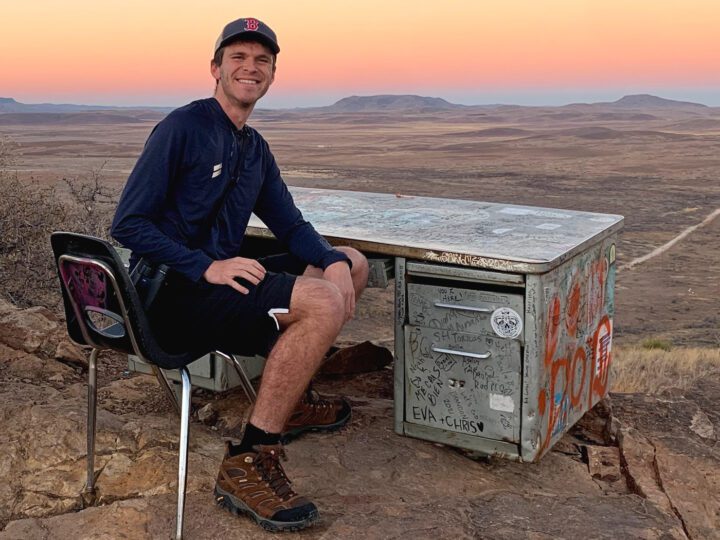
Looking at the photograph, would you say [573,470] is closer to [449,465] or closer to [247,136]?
[449,465]

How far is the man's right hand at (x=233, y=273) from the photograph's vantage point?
9.64 ft

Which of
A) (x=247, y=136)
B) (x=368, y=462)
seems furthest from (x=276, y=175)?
(x=368, y=462)

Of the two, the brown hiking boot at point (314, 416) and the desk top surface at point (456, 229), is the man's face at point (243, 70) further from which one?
the brown hiking boot at point (314, 416)

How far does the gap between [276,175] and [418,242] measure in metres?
0.67

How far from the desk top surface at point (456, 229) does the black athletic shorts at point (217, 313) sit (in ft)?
2.77

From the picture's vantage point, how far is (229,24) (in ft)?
10.5

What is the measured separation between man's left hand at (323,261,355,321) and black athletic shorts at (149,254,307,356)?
0.31 meters

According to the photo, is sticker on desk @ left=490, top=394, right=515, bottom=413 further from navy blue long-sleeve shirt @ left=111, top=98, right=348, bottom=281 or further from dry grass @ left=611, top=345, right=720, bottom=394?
dry grass @ left=611, top=345, right=720, bottom=394

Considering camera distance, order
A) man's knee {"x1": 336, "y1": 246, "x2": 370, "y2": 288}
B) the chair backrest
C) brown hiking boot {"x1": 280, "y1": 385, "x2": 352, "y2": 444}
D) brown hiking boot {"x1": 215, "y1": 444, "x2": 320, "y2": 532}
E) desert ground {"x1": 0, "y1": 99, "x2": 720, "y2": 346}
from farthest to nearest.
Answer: desert ground {"x1": 0, "y1": 99, "x2": 720, "y2": 346} < brown hiking boot {"x1": 280, "y1": 385, "x2": 352, "y2": 444} < man's knee {"x1": 336, "y1": 246, "x2": 370, "y2": 288} < brown hiking boot {"x1": 215, "y1": 444, "x2": 320, "y2": 532} < the chair backrest

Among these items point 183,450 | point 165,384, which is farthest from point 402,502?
point 165,384

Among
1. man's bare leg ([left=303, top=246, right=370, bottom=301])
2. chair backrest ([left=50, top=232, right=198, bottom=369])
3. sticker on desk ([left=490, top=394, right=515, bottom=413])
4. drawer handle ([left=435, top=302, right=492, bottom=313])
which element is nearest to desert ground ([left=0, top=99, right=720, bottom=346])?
sticker on desk ([left=490, top=394, right=515, bottom=413])

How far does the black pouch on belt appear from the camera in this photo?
2973 mm

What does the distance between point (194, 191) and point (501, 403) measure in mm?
1543

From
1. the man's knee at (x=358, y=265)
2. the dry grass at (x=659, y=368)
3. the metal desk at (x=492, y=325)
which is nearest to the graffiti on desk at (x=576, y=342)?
the metal desk at (x=492, y=325)
